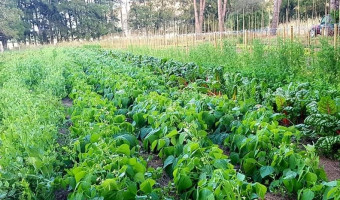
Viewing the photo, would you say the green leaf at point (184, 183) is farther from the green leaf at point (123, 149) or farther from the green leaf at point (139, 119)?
the green leaf at point (139, 119)

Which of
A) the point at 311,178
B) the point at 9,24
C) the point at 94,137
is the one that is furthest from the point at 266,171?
the point at 9,24

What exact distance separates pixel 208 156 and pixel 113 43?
28661 mm

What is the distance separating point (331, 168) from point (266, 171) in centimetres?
117

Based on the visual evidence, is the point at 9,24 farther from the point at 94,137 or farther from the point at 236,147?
the point at 236,147

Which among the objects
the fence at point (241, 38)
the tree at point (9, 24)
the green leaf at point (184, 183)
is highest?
the tree at point (9, 24)

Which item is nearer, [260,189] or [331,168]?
[260,189]

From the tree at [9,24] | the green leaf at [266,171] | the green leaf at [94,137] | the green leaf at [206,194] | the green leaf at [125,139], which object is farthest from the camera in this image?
the tree at [9,24]

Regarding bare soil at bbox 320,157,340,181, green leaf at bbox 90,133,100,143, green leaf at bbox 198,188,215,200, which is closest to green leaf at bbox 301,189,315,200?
green leaf at bbox 198,188,215,200

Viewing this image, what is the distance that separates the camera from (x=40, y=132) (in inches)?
130

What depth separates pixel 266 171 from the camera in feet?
9.59

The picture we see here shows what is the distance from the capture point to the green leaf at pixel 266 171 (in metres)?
2.89

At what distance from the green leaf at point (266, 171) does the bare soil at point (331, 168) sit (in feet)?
2.88

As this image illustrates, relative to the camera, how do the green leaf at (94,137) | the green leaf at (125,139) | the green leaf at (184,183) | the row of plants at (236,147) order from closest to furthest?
the green leaf at (184,183) → the row of plants at (236,147) → the green leaf at (94,137) → the green leaf at (125,139)

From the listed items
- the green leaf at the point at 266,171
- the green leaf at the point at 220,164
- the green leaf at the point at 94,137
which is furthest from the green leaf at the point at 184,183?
the green leaf at the point at 94,137
